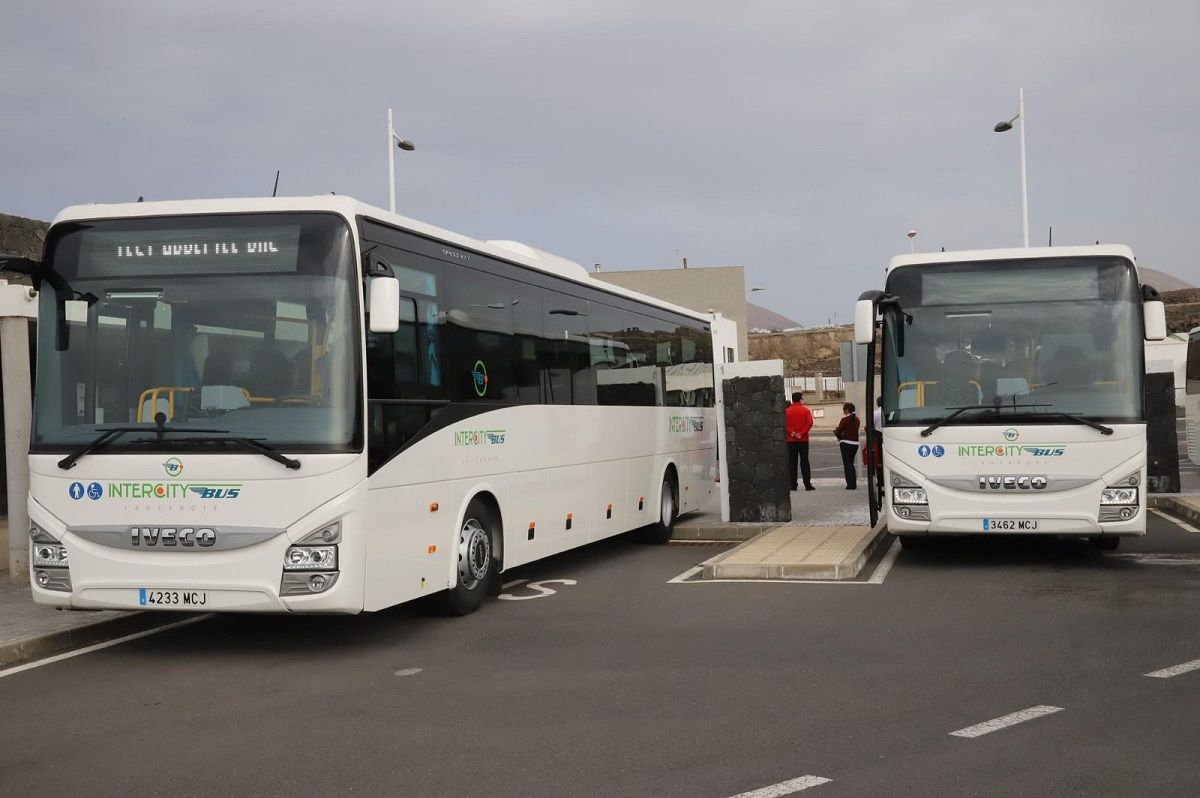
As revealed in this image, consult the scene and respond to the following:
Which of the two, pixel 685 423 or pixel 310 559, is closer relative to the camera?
pixel 310 559

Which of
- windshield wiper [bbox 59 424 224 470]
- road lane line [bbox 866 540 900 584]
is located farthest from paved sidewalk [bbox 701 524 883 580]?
windshield wiper [bbox 59 424 224 470]

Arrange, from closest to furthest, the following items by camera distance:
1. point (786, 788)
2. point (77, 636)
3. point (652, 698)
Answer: point (786, 788) < point (652, 698) < point (77, 636)

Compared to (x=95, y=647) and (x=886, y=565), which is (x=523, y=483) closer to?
(x=95, y=647)

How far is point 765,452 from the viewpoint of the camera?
1766 centimetres

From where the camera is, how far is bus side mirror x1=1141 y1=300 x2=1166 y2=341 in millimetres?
12758

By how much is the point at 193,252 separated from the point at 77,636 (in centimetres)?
318

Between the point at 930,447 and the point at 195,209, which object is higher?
the point at 195,209

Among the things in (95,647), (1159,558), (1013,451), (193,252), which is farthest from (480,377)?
(1159,558)

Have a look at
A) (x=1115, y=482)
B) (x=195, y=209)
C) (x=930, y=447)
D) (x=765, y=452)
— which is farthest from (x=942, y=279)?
(x=195, y=209)

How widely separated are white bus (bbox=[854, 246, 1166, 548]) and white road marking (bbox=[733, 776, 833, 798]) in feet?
25.0

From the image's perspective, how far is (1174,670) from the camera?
7.95 metres

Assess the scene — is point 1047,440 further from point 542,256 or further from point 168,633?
point 168,633

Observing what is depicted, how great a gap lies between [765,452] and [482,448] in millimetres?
7136

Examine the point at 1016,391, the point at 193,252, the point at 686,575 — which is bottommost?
the point at 686,575
